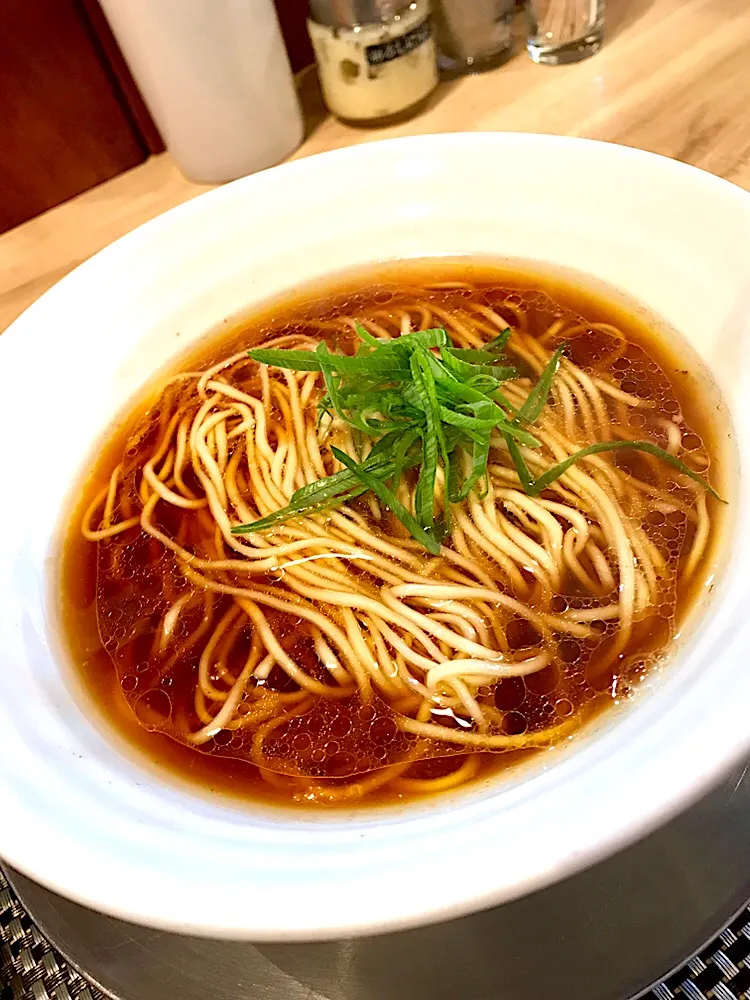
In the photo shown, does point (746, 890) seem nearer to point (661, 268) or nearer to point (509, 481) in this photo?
point (509, 481)

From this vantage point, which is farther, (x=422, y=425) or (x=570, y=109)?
(x=570, y=109)

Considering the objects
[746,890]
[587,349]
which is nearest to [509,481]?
[587,349]

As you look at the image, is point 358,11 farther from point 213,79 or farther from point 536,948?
point 536,948

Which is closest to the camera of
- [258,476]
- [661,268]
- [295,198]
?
[661,268]

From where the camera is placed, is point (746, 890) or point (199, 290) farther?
point (199, 290)

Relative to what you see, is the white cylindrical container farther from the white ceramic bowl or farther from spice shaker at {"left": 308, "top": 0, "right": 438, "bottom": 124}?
the white ceramic bowl

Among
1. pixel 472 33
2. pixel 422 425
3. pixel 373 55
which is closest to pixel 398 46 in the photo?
pixel 373 55
